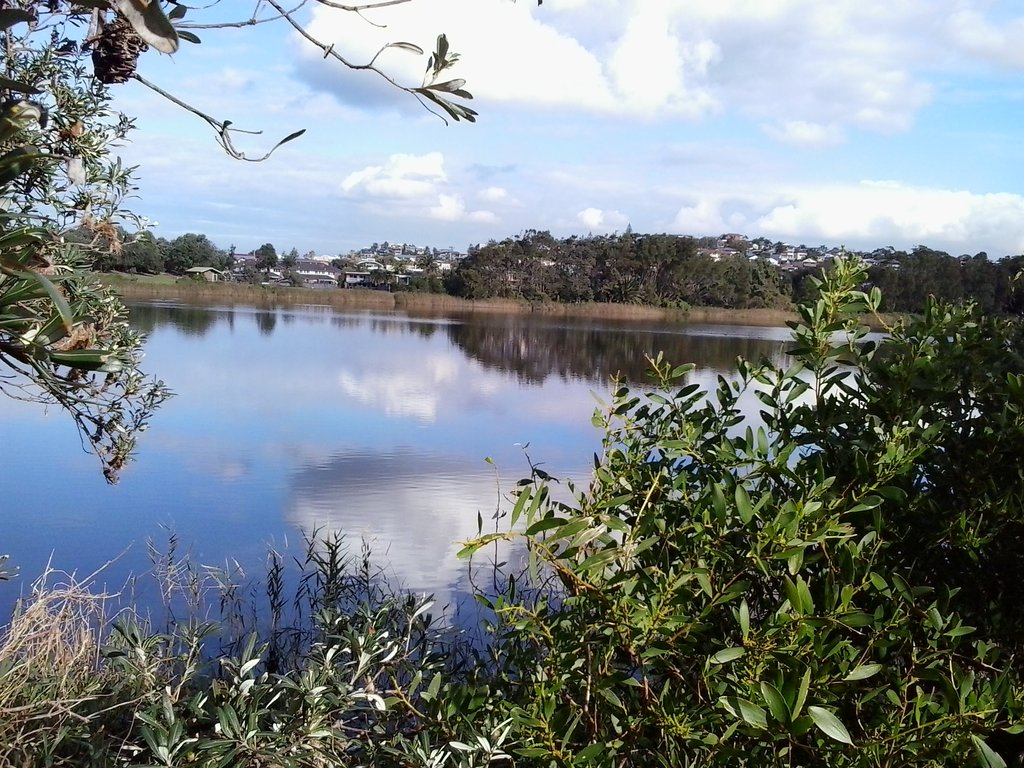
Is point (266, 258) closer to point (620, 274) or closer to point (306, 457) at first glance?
point (620, 274)

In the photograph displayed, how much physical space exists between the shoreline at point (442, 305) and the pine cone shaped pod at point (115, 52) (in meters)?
32.6

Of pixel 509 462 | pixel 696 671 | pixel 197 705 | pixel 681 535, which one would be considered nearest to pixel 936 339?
pixel 681 535

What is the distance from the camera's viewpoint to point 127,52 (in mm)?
1457

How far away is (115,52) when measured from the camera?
145 centimetres

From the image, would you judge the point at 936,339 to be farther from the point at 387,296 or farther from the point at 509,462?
the point at 387,296

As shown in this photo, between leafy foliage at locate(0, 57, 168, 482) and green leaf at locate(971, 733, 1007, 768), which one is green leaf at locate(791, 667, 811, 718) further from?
leafy foliage at locate(0, 57, 168, 482)

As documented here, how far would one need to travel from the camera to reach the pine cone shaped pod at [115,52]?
144 cm

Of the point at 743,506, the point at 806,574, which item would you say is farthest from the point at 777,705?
the point at 806,574

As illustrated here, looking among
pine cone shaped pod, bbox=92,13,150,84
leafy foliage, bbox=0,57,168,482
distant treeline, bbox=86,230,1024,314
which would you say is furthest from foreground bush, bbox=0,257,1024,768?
distant treeline, bbox=86,230,1024,314

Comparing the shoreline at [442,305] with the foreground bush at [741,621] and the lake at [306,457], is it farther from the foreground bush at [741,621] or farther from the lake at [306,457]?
the foreground bush at [741,621]

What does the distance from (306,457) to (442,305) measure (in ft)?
106

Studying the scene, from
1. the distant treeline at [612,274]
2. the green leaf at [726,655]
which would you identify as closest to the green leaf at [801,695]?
the green leaf at [726,655]

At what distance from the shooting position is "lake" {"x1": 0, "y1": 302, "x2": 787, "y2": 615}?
5.07m

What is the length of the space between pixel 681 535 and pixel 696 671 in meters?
0.20
